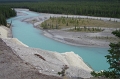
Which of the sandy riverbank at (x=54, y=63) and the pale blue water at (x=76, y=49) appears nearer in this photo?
the sandy riverbank at (x=54, y=63)

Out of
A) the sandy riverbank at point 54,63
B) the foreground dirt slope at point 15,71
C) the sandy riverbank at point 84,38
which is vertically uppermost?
the foreground dirt slope at point 15,71

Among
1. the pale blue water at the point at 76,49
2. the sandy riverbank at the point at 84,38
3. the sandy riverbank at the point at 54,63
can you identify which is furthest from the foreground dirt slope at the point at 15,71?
the sandy riverbank at the point at 84,38

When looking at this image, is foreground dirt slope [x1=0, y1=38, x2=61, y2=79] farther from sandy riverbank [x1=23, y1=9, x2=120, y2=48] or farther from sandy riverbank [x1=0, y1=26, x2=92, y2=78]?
sandy riverbank [x1=23, y1=9, x2=120, y2=48]

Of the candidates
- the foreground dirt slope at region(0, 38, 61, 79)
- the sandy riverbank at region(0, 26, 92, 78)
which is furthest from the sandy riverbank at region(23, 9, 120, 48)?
the foreground dirt slope at region(0, 38, 61, 79)

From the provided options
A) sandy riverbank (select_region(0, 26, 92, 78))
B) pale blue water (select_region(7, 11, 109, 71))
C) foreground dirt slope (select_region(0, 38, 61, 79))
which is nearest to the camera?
foreground dirt slope (select_region(0, 38, 61, 79))

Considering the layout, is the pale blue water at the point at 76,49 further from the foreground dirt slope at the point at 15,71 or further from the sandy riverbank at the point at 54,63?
the foreground dirt slope at the point at 15,71

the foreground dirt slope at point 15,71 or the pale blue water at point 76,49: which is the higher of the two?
the foreground dirt slope at point 15,71

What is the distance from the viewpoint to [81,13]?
302 ft

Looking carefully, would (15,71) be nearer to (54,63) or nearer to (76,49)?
(54,63)

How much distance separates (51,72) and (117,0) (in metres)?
116

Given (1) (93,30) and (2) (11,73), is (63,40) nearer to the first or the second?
(1) (93,30)

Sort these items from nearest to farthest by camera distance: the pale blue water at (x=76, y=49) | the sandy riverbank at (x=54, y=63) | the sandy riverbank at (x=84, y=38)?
the sandy riverbank at (x=54, y=63) < the pale blue water at (x=76, y=49) < the sandy riverbank at (x=84, y=38)

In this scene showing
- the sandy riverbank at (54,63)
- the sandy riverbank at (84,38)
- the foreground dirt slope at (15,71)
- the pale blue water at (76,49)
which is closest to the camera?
the foreground dirt slope at (15,71)

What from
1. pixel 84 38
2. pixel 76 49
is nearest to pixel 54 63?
pixel 76 49
